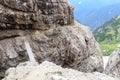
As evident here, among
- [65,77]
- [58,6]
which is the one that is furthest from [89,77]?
[58,6]

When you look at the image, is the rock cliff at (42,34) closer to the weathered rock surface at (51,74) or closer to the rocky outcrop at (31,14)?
the rocky outcrop at (31,14)

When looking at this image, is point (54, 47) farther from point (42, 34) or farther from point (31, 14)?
point (31, 14)

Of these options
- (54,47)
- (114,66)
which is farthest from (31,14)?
(114,66)

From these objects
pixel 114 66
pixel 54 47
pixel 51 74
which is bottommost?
pixel 114 66

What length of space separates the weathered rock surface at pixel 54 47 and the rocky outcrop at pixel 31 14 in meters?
0.97

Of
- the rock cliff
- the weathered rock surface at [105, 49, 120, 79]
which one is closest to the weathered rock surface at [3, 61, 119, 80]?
the rock cliff

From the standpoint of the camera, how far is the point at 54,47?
46.2 metres

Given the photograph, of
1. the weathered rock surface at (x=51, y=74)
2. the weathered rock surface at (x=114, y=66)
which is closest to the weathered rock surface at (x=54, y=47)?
the weathered rock surface at (x=114, y=66)

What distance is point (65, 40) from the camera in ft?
153

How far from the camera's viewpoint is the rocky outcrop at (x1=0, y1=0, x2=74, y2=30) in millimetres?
42719

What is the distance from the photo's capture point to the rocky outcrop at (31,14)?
42719 mm

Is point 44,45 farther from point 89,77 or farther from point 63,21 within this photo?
point 89,77

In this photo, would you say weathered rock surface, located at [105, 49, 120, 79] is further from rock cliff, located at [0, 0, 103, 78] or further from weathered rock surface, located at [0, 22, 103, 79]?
rock cliff, located at [0, 0, 103, 78]

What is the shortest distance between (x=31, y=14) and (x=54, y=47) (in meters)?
5.93
